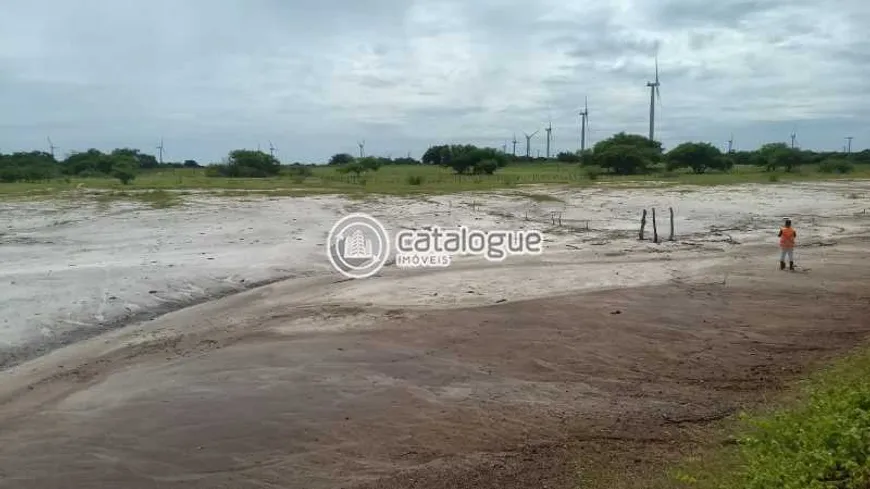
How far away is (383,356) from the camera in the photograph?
10930 mm

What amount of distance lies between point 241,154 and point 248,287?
64.5m

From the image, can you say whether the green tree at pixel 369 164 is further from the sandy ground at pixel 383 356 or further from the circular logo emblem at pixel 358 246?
the sandy ground at pixel 383 356

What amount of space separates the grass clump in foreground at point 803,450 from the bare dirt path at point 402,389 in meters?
0.74

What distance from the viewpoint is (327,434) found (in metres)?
7.99

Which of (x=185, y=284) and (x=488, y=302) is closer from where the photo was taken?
(x=488, y=302)

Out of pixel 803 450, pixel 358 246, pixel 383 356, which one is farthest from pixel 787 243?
pixel 803 450

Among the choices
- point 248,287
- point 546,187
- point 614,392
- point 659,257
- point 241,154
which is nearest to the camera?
point 614,392

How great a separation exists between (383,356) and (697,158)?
240ft

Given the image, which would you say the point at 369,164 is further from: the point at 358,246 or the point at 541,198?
the point at 358,246

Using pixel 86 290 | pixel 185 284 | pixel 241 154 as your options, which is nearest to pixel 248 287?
pixel 185 284

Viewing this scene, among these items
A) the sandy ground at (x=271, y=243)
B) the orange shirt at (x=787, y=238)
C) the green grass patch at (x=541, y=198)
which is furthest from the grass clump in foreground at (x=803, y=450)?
the green grass patch at (x=541, y=198)

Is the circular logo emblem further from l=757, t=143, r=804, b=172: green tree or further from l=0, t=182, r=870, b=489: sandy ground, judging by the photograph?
l=757, t=143, r=804, b=172: green tree

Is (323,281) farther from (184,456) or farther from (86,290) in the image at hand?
(184,456)

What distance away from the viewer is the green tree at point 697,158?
7756cm
